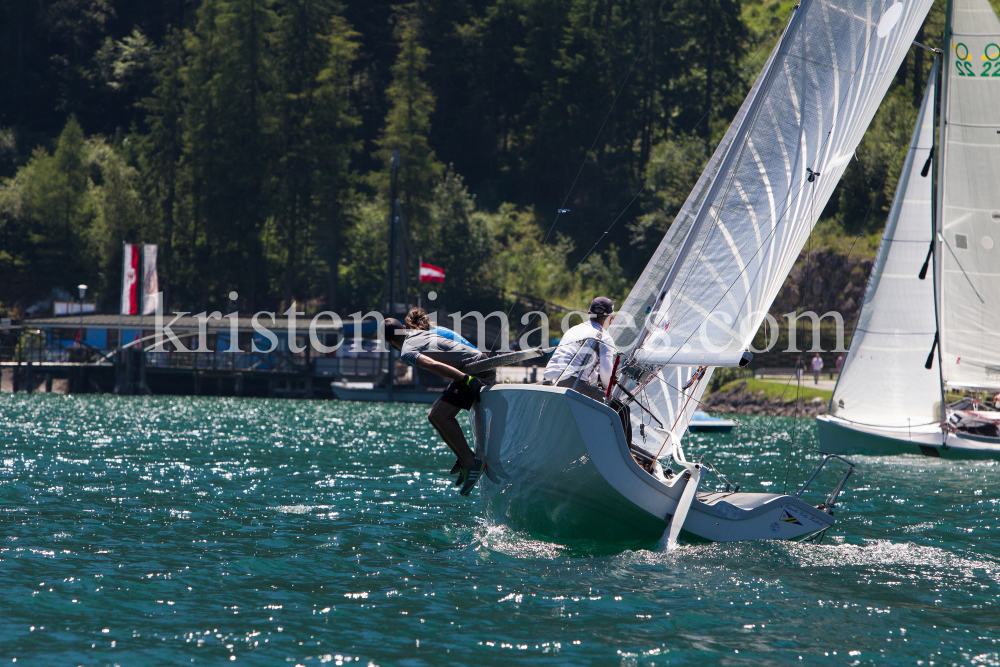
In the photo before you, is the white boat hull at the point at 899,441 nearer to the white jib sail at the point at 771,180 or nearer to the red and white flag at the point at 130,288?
the white jib sail at the point at 771,180

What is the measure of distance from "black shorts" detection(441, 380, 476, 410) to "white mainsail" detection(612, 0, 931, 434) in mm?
1833

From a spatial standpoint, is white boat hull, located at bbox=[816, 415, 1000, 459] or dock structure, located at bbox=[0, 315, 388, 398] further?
dock structure, located at bbox=[0, 315, 388, 398]

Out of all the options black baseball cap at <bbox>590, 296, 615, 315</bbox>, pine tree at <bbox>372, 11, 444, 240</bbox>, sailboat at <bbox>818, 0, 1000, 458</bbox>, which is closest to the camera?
black baseball cap at <bbox>590, 296, 615, 315</bbox>

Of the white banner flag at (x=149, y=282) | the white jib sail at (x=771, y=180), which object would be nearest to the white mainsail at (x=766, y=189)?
the white jib sail at (x=771, y=180)

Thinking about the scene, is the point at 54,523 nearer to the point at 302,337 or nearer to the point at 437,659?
the point at 437,659

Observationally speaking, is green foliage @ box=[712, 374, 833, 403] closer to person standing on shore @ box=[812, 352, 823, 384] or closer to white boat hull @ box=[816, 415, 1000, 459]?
person standing on shore @ box=[812, 352, 823, 384]

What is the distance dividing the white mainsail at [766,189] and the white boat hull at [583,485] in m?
1.28

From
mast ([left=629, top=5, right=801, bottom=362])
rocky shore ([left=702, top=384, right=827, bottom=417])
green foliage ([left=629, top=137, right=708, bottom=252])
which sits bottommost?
rocky shore ([left=702, top=384, right=827, bottom=417])

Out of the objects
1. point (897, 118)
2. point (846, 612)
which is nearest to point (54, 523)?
point (846, 612)

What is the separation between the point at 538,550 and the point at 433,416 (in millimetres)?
1933

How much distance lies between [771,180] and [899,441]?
15.5 m

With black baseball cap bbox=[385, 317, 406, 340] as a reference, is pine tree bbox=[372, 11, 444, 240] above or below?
above

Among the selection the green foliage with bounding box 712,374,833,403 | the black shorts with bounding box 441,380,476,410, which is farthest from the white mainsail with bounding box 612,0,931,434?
the green foliage with bounding box 712,374,833,403

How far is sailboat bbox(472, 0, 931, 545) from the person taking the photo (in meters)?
11.0
